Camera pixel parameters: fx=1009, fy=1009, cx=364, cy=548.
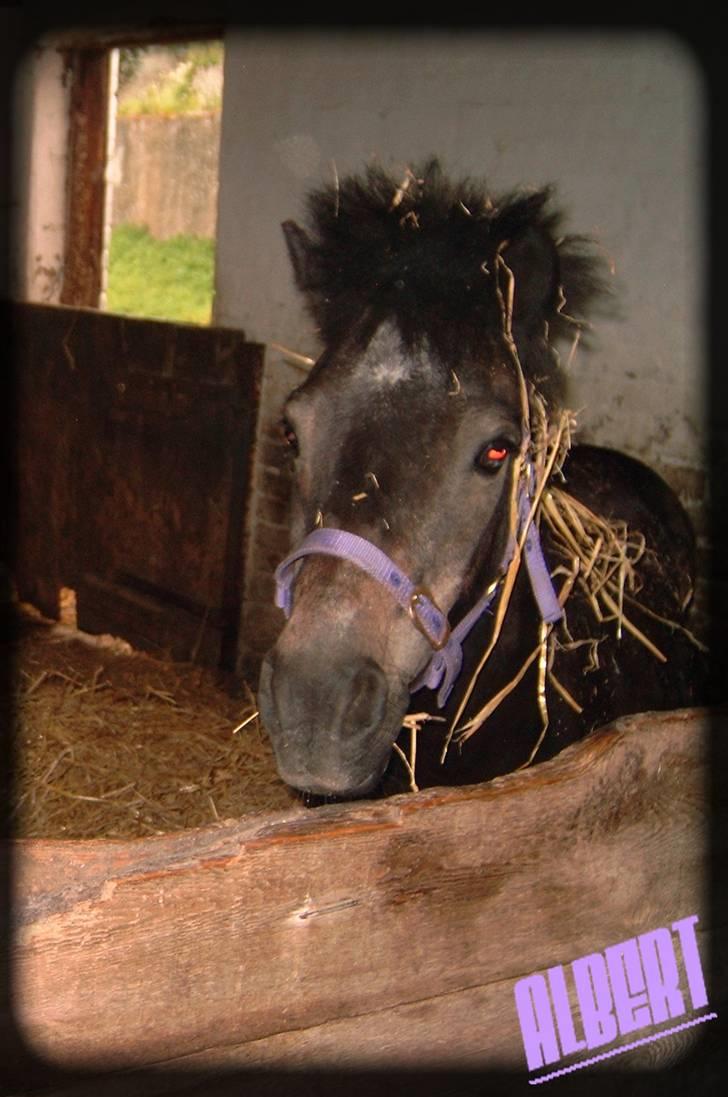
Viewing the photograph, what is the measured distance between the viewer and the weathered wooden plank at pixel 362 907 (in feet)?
3.47

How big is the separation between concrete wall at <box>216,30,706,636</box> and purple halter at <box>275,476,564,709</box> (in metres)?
1.31

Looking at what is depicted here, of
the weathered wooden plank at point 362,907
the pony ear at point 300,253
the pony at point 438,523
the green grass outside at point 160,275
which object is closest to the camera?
the weathered wooden plank at point 362,907

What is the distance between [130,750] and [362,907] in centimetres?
260

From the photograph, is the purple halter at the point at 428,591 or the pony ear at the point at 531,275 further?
the pony ear at the point at 531,275

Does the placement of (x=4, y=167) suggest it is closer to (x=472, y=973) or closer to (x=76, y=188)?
(x=76, y=188)

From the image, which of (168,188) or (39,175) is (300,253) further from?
(168,188)

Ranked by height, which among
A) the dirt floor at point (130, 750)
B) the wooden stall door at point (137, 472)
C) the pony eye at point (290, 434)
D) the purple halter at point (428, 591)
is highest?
the pony eye at point (290, 434)

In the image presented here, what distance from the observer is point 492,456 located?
6.42ft

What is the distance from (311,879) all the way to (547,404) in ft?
A: 4.26

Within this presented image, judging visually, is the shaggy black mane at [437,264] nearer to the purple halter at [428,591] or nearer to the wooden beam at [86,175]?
the purple halter at [428,591]

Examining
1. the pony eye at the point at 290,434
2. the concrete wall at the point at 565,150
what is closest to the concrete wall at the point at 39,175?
the concrete wall at the point at 565,150

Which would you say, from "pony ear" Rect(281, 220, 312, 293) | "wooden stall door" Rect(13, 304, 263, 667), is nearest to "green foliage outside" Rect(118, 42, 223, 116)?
Answer: "wooden stall door" Rect(13, 304, 263, 667)

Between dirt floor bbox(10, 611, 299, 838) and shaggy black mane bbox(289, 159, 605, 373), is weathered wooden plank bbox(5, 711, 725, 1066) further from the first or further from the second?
dirt floor bbox(10, 611, 299, 838)

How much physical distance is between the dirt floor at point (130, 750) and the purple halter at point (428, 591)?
113 centimetres
